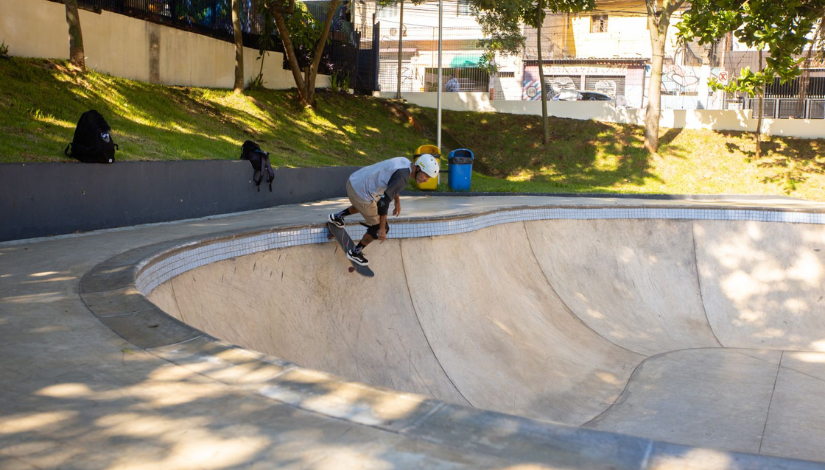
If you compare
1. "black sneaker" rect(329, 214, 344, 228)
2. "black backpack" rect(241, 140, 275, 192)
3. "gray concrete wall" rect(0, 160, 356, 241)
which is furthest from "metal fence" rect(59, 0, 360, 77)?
"black sneaker" rect(329, 214, 344, 228)

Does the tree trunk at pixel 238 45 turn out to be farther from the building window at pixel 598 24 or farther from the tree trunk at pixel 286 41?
the building window at pixel 598 24

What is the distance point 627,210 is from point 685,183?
12211 millimetres

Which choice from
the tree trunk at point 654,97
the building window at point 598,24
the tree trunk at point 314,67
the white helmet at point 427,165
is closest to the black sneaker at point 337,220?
the white helmet at point 427,165

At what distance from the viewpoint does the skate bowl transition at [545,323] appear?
133 inches

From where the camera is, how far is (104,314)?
4309mm

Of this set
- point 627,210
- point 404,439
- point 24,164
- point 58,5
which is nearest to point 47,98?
point 58,5

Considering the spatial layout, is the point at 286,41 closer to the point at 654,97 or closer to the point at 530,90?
the point at 654,97

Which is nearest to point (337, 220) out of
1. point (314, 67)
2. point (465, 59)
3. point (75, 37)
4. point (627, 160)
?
point (75, 37)

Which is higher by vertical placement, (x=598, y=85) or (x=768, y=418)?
(x=598, y=85)

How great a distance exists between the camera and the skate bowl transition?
11.1ft

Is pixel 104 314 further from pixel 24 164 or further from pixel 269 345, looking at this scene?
pixel 24 164

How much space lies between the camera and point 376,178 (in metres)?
7.15

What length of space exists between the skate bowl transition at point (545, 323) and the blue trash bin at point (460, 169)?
20.4ft

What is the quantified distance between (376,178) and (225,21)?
1741 centimetres
